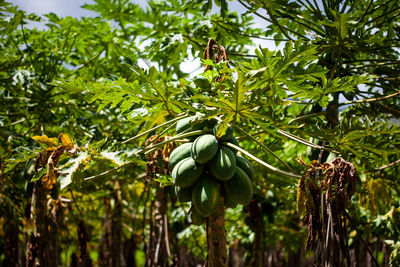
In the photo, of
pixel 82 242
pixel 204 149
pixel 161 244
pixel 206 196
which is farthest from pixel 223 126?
pixel 82 242

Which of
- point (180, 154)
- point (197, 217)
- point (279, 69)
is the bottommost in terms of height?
point (197, 217)

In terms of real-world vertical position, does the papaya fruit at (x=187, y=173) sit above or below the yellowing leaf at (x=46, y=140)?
below

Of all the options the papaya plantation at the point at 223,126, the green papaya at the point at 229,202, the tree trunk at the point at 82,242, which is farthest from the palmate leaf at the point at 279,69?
the tree trunk at the point at 82,242

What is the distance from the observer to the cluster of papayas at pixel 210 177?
1431mm

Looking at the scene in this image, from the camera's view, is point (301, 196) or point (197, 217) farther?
point (197, 217)

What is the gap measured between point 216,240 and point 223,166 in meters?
0.27

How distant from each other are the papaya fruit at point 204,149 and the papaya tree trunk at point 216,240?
192 mm

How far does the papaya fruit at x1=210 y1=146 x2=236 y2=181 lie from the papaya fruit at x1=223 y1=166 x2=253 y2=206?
5cm

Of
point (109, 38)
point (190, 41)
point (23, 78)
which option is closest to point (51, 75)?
point (23, 78)

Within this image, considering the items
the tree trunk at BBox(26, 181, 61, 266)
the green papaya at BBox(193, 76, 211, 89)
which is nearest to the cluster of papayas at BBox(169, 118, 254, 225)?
the green papaya at BBox(193, 76, 211, 89)

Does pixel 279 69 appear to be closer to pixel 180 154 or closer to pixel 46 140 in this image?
pixel 180 154

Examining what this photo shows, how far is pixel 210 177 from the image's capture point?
1.51 metres

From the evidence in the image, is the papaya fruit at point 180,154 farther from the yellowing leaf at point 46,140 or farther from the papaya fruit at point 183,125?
the yellowing leaf at point 46,140

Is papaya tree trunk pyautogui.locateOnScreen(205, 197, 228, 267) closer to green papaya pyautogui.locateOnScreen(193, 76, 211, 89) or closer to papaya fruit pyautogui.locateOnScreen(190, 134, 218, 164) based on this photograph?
papaya fruit pyautogui.locateOnScreen(190, 134, 218, 164)
